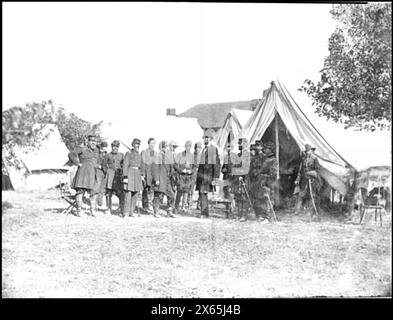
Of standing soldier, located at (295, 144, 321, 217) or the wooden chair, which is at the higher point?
standing soldier, located at (295, 144, 321, 217)

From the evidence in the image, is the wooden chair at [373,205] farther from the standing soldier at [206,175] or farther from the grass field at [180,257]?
the standing soldier at [206,175]

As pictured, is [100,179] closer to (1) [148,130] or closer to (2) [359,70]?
(1) [148,130]

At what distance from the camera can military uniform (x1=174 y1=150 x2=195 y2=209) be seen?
6.79 m

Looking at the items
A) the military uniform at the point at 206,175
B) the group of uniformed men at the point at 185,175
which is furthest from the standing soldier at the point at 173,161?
the military uniform at the point at 206,175

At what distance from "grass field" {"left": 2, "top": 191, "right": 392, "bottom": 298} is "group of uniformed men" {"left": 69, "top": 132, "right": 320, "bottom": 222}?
1.00 feet

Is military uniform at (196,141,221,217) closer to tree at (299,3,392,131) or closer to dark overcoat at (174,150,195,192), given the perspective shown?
dark overcoat at (174,150,195,192)

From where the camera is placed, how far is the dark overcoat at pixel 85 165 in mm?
6555

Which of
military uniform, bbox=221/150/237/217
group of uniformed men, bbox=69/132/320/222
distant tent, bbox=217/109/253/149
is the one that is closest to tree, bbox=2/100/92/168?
group of uniformed men, bbox=69/132/320/222

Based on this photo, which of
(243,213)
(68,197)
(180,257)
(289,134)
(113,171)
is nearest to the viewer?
(180,257)

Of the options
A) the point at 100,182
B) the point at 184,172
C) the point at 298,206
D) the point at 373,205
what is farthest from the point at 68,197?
the point at 373,205

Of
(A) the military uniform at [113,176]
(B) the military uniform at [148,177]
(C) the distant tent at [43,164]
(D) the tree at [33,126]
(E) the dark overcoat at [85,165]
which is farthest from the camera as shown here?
(B) the military uniform at [148,177]

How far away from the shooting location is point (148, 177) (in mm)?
6836

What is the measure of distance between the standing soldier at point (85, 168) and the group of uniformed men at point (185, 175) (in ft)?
0.04

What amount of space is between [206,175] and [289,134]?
1225mm
